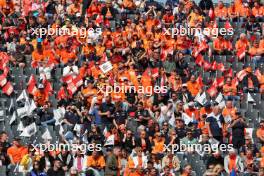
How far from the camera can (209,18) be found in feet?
119

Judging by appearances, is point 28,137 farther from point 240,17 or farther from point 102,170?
point 240,17

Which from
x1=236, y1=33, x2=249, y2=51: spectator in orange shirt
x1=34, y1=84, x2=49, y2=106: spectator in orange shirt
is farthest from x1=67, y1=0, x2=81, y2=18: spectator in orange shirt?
x1=34, y1=84, x2=49, y2=106: spectator in orange shirt

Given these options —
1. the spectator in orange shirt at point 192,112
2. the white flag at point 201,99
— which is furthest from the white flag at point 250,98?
the spectator in orange shirt at point 192,112

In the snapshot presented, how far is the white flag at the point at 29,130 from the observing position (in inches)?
1147

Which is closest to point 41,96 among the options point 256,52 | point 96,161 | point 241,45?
point 96,161

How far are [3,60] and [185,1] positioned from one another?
280 inches

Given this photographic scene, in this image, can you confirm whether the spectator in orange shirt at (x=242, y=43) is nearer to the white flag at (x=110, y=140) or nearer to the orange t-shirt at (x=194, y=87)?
the orange t-shirt at (x=194, y=87)

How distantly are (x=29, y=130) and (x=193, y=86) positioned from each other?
492 centimetres

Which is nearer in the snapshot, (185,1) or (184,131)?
(184,131)


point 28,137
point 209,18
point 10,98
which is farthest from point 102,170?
point 209,18

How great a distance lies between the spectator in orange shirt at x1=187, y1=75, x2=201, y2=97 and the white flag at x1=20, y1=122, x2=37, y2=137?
15.1 ft

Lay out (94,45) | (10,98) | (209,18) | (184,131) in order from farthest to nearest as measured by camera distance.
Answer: (209,18)
(94,45)
(10,98)
(184,131)

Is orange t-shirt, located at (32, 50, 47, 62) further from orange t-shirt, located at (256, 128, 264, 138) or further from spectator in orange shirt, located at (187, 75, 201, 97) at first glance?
orange t-shirt, located at (256, 128, 264, 138)

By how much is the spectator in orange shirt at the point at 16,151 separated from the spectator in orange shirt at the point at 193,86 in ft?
18.0
